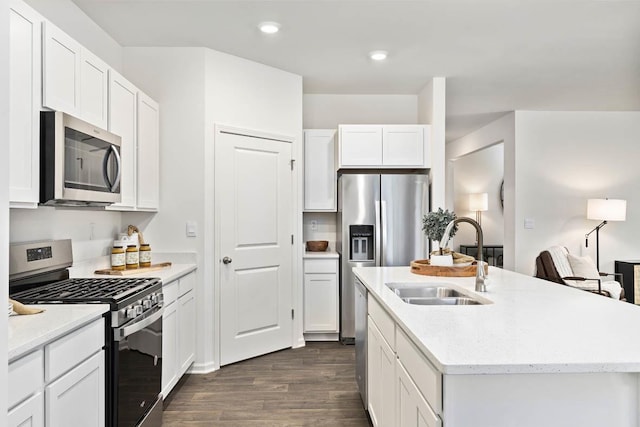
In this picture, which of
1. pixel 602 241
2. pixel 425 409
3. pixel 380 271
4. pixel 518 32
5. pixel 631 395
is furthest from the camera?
pixel 602 241

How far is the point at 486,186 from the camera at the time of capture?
8.34 metres

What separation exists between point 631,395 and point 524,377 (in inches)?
11.4

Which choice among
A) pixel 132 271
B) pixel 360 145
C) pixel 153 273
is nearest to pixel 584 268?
pixel 360 145

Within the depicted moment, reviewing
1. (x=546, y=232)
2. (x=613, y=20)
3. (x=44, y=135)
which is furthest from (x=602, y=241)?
(x=44, y=135)

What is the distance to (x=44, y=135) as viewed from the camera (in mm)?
1894

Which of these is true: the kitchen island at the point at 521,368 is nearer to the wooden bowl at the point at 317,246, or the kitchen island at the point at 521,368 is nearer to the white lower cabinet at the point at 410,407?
the white lower cabinet at the point at 410,407

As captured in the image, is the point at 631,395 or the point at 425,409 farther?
the point at 425,409

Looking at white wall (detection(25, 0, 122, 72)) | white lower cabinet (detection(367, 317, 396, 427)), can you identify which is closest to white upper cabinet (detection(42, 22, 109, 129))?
white wall (detection(25, 0, 122, 72))

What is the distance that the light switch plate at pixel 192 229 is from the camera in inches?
137

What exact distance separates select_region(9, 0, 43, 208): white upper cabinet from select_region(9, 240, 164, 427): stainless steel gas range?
457mm

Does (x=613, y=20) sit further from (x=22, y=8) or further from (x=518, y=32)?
(x=22, y=8)

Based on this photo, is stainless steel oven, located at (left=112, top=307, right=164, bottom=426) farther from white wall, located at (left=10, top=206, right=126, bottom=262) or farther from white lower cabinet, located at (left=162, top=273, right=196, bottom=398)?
white wall, located at (left=10, top=206, right=126, bottom=262)

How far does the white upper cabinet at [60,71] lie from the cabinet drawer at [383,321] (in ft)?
6.02

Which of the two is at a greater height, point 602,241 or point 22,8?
point 22,8
